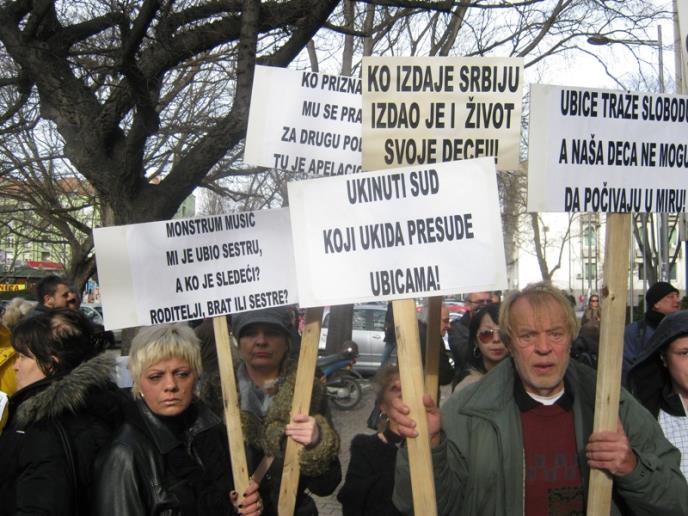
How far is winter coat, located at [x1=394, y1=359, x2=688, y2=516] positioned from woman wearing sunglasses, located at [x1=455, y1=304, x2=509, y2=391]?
6.09 ft

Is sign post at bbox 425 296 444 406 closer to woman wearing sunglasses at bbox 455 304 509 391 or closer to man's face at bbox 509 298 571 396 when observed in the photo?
man's face at bbox 509 298 571 396

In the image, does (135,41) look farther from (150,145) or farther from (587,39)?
(150,145)

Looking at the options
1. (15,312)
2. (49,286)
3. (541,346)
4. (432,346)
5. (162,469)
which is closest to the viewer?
(541,346)

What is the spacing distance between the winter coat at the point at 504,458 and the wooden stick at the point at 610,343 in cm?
9

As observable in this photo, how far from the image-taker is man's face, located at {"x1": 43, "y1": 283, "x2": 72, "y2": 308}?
21.3 ft

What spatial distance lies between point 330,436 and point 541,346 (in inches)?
40.8

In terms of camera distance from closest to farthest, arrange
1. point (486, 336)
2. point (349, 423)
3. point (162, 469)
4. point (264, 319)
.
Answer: point (162, 469), point (264, 319), point (486, 336), point (349, 423)

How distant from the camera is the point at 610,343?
2.91 m

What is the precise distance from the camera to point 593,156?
10.3ft

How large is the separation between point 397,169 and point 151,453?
4.63 ft

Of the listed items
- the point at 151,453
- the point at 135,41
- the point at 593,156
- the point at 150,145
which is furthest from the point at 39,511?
the point at 150,145

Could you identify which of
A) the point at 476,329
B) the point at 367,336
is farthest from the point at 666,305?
the point at 367,336

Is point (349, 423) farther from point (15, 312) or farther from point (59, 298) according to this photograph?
point (15, 312)

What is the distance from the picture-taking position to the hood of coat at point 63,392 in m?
2.94
